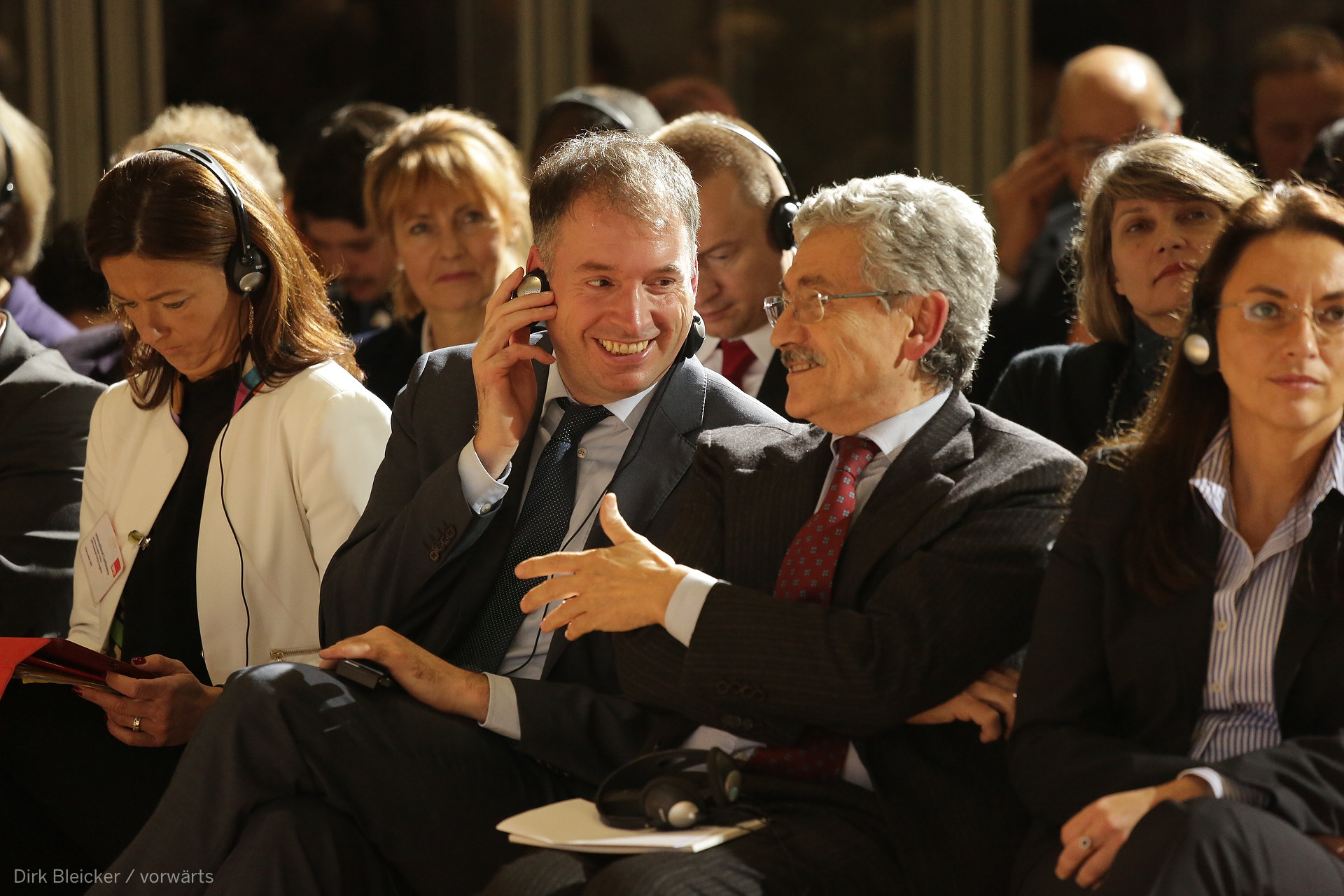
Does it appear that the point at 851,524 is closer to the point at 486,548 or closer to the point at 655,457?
the point at 655,457

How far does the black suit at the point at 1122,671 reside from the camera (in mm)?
1688

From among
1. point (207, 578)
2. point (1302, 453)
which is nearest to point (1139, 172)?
point (1302, 453)

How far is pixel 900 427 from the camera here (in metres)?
2.05

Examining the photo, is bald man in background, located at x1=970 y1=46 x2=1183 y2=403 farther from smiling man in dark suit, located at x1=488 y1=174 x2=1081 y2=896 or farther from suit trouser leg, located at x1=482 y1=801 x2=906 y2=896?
suit trouser leg, located at x1=482 y1=801 x2=906 y2=896

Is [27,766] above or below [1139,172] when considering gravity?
below

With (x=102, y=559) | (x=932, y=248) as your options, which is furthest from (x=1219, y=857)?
(x=102, y=559)

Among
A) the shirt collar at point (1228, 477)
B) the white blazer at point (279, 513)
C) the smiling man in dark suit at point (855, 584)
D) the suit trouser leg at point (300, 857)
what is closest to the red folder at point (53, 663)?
the white blazer at point (279, 513)

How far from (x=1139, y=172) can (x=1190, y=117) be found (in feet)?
6.86

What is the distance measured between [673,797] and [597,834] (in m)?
0.11

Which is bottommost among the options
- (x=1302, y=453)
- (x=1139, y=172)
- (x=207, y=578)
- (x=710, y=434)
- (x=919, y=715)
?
(x=207, y=578)

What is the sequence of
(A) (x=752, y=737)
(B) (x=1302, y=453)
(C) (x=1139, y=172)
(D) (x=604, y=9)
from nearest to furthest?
(B) (x=1302, y=453) < (A) (x=752, y=737) < (C) (x=1139, y=172) < (D) (x=604, y=9)

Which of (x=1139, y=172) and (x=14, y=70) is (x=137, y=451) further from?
(x=14, y=70)

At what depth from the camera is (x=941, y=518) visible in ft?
6.27

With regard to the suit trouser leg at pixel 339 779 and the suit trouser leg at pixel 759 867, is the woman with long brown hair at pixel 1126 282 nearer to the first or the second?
the suit trouser leg at pixel 759 867
